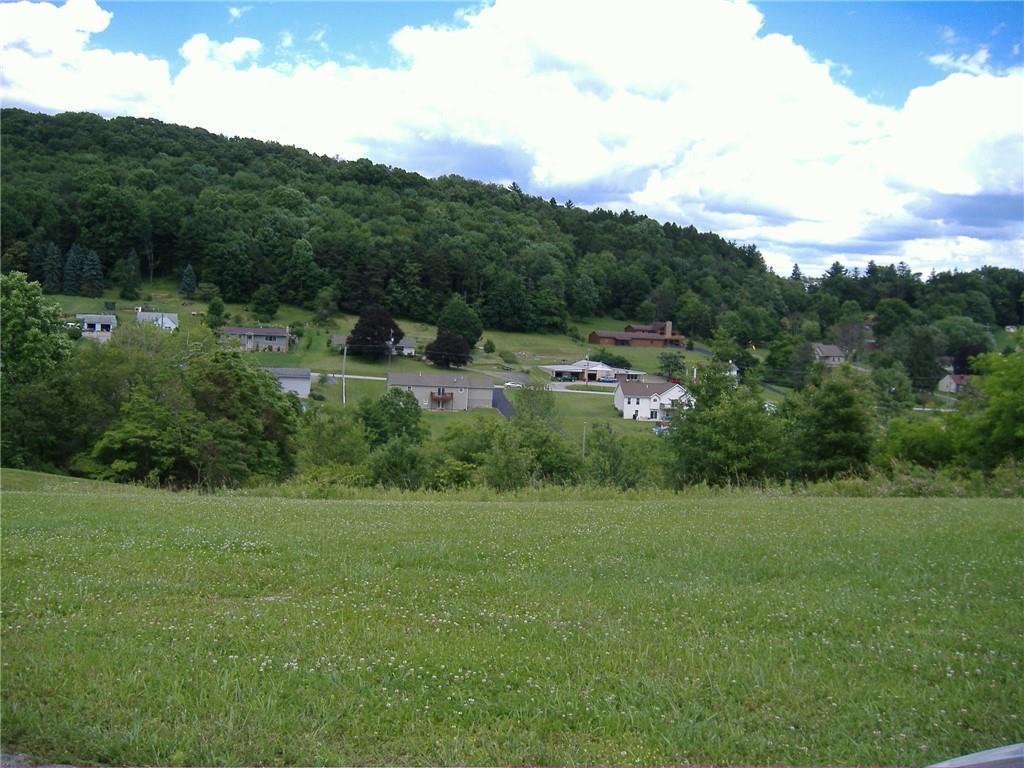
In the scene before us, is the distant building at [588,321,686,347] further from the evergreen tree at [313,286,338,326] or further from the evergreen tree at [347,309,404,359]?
the evergreen tree at [313,286,338,326]

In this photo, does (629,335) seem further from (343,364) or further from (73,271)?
(73,271)

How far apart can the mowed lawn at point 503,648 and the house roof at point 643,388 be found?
62.0 meters

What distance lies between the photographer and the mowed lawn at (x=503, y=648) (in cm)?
452

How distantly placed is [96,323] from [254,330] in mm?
18408

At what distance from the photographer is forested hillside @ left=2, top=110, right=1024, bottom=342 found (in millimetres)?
68938

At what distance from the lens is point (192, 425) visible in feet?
122

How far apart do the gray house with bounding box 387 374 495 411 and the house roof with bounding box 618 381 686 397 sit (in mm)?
12120

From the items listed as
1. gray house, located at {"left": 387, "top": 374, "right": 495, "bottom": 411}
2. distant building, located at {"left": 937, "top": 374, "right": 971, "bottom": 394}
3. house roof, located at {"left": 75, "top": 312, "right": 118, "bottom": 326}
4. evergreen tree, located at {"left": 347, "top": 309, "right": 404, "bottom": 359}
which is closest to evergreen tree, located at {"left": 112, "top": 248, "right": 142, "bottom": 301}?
house roof, located at {"left": 75, "top": 312, "right": 118, "bottom": 326}

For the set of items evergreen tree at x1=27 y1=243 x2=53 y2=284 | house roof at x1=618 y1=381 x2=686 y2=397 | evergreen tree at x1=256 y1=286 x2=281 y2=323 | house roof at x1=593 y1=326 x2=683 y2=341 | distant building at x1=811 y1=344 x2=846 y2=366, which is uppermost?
evergreen tree at x1=27 y1=243 x2=53 y2=284

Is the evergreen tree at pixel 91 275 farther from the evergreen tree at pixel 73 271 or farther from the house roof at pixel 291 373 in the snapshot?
the house roof at pixel 291 373

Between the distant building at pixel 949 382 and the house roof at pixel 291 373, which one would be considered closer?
the house roof at pixel 291 373

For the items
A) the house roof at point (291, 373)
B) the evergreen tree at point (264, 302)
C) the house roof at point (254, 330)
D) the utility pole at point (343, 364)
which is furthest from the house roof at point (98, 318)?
the evergreen tree at point (264, 302)

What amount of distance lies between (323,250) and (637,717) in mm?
91541

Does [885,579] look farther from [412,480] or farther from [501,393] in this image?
[501,393]
